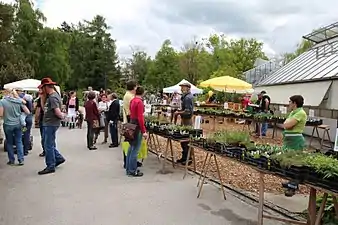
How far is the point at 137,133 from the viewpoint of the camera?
721 cm

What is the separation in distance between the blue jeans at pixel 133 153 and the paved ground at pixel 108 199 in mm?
208

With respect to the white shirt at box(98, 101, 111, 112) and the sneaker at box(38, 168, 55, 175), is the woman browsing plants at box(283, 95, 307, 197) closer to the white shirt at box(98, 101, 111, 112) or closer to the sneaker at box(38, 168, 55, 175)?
the sneaker at box(38, 168, 55, 175)

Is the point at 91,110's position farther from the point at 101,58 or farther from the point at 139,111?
the point at 101,58

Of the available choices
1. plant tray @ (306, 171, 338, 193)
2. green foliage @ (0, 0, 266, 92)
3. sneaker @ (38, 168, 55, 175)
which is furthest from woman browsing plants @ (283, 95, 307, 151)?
green foliage @ (0, 0, 266, 92)

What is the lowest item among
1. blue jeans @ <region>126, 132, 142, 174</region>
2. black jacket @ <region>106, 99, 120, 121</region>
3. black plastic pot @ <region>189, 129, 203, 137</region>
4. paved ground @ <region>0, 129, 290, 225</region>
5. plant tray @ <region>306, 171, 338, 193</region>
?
paved ground @ <region>0, 129, 290, 225</region>

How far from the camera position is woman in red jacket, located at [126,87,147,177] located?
7148mm

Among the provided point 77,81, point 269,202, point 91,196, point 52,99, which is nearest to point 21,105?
point 52,99

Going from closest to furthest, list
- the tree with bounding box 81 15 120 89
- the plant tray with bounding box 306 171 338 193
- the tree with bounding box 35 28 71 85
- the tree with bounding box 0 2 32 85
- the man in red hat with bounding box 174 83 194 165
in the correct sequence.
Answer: the plant tray with bounding box 306 171 338 193, the man in red hat with bounding box 174 83 194 165, the tree with bounding box 0 2 32 85, the tree with bounding box 35 28 71 85, the tree with bounding box 81 15 120 89

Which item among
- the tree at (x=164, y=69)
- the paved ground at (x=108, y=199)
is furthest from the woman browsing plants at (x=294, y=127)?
the tree at (x=164, y=69)

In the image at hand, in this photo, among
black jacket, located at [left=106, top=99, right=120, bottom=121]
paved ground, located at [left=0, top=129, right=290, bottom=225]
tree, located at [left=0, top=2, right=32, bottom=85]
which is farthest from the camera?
tree, located at [left=0, top=2, right=32, bottom=85]

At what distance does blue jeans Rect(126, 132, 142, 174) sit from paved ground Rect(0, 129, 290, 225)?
208 mm

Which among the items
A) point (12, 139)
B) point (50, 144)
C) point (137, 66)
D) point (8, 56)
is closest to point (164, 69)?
point (137, 66)

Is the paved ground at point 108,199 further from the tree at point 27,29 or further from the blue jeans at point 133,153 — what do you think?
the tree at point 27,29

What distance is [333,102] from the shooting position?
1291 cm
